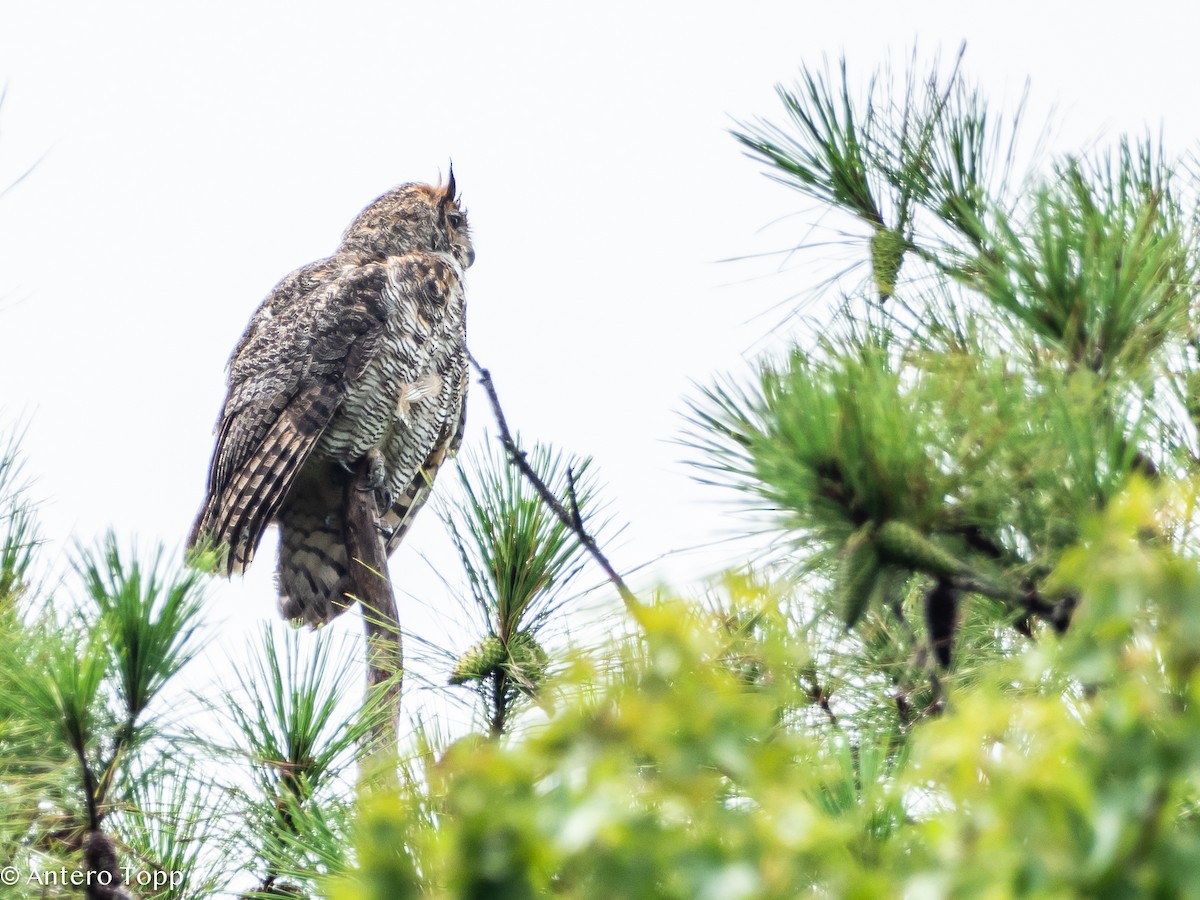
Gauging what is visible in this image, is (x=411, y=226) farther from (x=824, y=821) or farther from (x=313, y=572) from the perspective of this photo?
(x=824, y=821)

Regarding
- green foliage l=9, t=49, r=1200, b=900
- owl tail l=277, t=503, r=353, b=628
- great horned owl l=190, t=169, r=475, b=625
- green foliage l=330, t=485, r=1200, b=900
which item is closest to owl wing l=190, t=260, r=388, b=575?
great horned owl l=190, t=169, r=475, b=625

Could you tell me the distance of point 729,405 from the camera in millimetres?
1376

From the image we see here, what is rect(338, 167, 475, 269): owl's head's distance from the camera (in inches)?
205

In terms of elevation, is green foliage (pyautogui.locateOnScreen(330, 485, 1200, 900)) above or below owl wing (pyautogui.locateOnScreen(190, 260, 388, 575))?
below

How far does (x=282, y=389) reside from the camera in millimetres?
4480

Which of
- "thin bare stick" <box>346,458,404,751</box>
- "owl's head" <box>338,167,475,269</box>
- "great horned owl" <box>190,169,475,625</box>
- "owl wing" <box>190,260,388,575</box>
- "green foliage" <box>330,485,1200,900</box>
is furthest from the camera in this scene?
"owl's head" <box>338,167,475,269</box>

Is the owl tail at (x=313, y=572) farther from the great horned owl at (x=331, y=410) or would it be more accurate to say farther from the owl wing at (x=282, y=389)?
the owl wing at (x=282, y=389)

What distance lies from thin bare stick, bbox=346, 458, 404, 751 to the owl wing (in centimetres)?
27

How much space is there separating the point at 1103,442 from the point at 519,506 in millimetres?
1229

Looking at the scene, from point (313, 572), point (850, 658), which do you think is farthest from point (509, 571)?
point (313, 572)

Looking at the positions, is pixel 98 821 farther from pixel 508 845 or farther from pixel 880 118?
pixel 880 118

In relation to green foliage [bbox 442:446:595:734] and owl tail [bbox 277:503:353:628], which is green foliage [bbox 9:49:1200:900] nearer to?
green foliage [bbox 442:446:595:734]

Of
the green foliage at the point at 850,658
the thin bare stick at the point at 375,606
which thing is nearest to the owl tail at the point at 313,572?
the thin bare stick at the point at 375,606

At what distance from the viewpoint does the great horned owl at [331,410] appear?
4.31m
